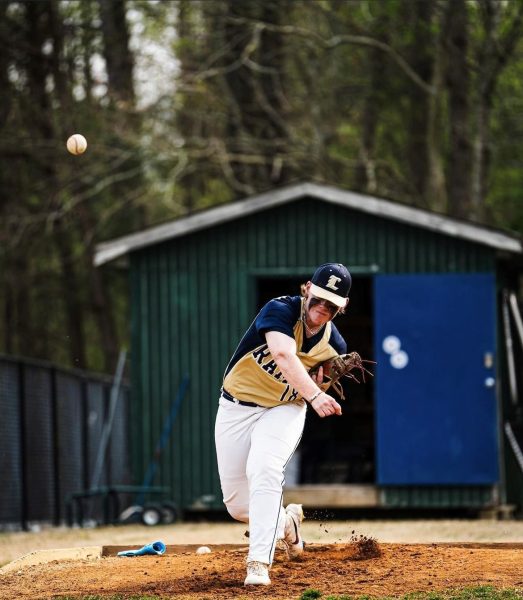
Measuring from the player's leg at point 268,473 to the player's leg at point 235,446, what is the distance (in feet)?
0.35

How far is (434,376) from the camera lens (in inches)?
714

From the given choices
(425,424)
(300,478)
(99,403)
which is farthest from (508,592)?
(99,403)

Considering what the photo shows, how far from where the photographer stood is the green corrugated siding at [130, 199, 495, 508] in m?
18.2

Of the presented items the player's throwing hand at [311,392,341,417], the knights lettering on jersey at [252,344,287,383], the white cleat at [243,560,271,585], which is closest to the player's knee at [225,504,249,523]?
the white cleat at [243,560,271,585]

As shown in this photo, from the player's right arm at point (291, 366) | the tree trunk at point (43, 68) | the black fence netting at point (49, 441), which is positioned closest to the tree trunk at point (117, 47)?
the tree trunk at point (43, 68)

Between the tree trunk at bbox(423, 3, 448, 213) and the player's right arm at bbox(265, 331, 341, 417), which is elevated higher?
the tree trunk at bbox(423, 3, 448, 213)

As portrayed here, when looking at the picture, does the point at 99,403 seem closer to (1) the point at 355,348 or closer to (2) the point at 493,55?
(1) the point at 355,348

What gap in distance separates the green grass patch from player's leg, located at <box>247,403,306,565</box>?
55 cm

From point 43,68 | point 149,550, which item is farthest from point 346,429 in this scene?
point 43,68

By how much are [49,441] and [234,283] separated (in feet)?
11.5

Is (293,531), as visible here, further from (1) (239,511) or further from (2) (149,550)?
(2) (149,550)

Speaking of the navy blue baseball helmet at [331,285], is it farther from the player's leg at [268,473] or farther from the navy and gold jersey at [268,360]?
the player's leg at [268,473]

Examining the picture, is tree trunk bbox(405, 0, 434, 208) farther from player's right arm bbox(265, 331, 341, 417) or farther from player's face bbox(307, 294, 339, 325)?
player's right arm bbox(265, 331, 341, 417)

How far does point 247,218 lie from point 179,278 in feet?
3.72
